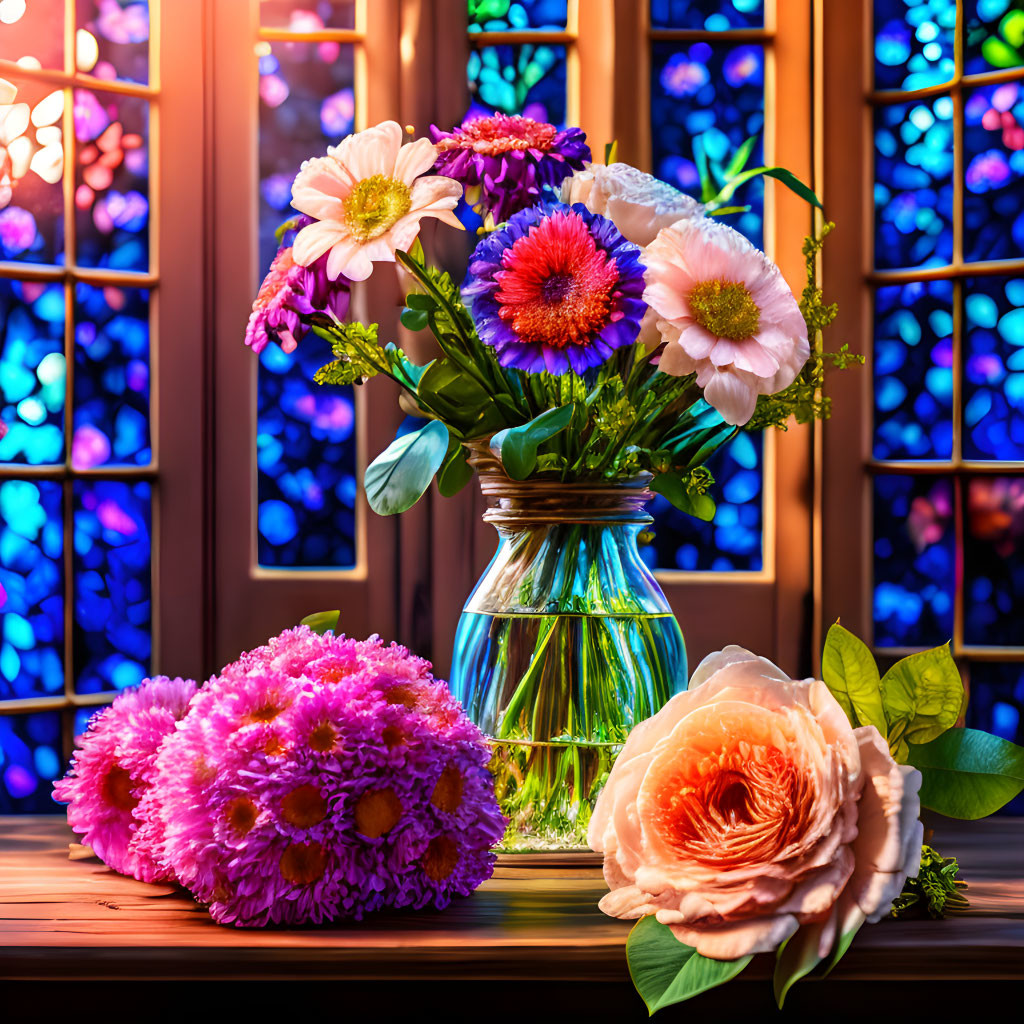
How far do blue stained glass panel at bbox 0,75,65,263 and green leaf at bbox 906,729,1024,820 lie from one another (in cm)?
115

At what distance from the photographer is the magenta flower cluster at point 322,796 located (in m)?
Answer: 0.55

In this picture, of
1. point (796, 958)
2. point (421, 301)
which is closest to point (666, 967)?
point (796, 958)

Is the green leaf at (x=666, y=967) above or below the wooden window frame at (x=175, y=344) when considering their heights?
below

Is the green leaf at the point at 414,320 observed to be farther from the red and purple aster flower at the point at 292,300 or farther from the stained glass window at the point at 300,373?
the stained glass window at the point at 300,373

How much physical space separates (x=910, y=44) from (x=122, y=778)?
126 cm

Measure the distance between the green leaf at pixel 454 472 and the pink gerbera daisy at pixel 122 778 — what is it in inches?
9.8

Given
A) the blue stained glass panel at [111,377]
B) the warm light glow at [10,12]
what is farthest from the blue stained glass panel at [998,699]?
the warm light glow at [10,12]

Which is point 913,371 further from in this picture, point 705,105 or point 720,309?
point 720,309

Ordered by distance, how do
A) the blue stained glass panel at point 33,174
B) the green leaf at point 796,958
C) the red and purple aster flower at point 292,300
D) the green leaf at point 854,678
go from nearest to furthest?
the green leaf at point 796,958
the green leaf at point 854,678
the red and purple aster flower at point 292,300
the blue stained glass panel at point 33,174

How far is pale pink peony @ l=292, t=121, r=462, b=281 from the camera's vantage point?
666 mm

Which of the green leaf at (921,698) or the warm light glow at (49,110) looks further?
the warm light glow at (49,110)

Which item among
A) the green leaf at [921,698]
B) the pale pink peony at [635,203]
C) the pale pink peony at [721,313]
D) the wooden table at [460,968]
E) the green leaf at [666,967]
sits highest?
the pale pink peony at [635,203]

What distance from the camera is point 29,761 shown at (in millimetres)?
1251

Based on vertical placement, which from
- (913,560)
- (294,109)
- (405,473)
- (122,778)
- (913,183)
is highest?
(294,109)
